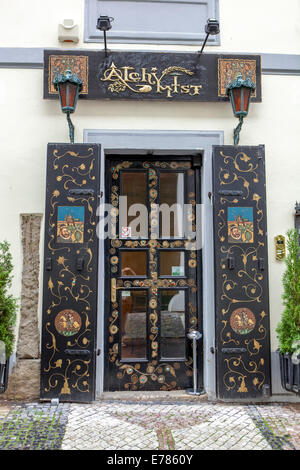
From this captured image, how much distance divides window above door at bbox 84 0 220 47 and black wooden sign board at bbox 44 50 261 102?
0.77ft

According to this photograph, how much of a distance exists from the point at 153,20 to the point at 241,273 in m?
3.07

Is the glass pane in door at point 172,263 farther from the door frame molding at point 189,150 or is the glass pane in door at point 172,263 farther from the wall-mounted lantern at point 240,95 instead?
the wall-mounted lantern at point 240,95

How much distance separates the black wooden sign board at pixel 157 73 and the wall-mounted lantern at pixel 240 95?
223 mm

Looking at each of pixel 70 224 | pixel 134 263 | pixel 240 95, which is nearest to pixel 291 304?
pixel 134 263

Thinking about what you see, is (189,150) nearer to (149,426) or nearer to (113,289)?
(113,289)

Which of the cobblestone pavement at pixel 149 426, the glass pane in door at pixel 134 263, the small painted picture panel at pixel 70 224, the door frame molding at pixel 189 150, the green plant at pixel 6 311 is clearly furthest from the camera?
the glass pane in door at pixel 134 263

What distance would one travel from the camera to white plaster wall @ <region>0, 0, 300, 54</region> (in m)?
4.68

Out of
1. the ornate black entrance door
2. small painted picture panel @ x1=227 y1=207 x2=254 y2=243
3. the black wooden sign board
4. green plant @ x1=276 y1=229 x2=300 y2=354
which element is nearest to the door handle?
the ornate black entrance door

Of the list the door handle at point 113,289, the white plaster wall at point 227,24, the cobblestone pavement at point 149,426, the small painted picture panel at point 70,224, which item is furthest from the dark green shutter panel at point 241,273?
the small painted picture panel at point 70,224

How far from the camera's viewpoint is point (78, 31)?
15.3 feet

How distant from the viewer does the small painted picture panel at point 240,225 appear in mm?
4395

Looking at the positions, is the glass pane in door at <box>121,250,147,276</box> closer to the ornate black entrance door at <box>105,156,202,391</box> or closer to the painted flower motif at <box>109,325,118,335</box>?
the ornate black entrance door at <box>105,156,202,391</box>

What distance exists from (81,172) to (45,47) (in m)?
1.55
